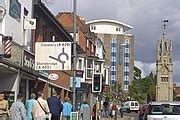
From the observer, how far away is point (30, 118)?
1916 centimetres

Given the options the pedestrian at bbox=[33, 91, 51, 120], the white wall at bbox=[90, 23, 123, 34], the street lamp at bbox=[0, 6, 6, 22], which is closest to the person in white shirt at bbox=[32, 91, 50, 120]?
the pedestrian at bbox=[33, 91, 51, 120]

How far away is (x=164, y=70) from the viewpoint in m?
168

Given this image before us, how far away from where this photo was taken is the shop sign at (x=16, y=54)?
72.3 ft

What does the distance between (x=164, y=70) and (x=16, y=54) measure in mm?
148351

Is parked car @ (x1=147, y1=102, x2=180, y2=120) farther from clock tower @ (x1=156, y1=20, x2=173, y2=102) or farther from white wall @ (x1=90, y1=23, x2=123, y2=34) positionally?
white wall @ (x1=90, y1=23, x2=123, y2=34)

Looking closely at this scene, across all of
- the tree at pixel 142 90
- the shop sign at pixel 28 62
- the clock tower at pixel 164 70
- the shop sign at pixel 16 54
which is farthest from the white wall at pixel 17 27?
the clock tower at pixel 164 70

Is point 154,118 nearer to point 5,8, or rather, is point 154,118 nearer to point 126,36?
point 5,8

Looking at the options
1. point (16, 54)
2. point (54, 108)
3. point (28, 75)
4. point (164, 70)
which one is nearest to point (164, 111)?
point (54, 108)

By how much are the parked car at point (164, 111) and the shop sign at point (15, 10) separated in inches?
296

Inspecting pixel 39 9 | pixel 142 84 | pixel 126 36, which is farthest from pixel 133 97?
pixel 39 9

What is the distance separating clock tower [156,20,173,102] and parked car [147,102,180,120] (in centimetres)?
14115

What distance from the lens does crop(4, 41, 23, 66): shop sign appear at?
2204 cm

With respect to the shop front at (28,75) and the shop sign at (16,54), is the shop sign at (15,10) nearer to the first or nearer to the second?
the shop sign at (16,54)

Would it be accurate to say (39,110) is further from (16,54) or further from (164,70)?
(164,70)
